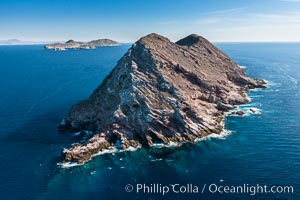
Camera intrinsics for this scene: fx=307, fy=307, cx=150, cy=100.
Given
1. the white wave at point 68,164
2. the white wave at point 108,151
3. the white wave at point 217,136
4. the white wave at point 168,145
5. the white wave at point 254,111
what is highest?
the white wave at point 254,111

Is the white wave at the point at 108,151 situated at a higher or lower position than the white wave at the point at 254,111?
lower

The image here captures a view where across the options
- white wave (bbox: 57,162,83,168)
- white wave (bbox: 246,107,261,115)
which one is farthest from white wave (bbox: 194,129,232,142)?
white wave (bbox: 57,162,83,168)

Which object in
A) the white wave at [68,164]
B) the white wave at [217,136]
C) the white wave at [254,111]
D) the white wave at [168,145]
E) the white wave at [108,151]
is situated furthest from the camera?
the white wave at [254,111]

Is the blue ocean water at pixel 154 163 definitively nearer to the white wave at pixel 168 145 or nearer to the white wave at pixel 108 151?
the white wave at pixel 168 145

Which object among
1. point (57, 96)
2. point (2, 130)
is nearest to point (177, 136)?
point (2, 130)

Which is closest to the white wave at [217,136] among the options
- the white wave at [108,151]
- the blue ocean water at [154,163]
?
Result: the blue ocean water at [154,163]

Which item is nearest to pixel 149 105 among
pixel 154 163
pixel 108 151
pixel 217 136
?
pixel 108 151

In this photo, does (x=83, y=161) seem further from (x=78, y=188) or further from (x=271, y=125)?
(x=271, y=125)

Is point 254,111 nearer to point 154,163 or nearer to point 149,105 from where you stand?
point 149,105
